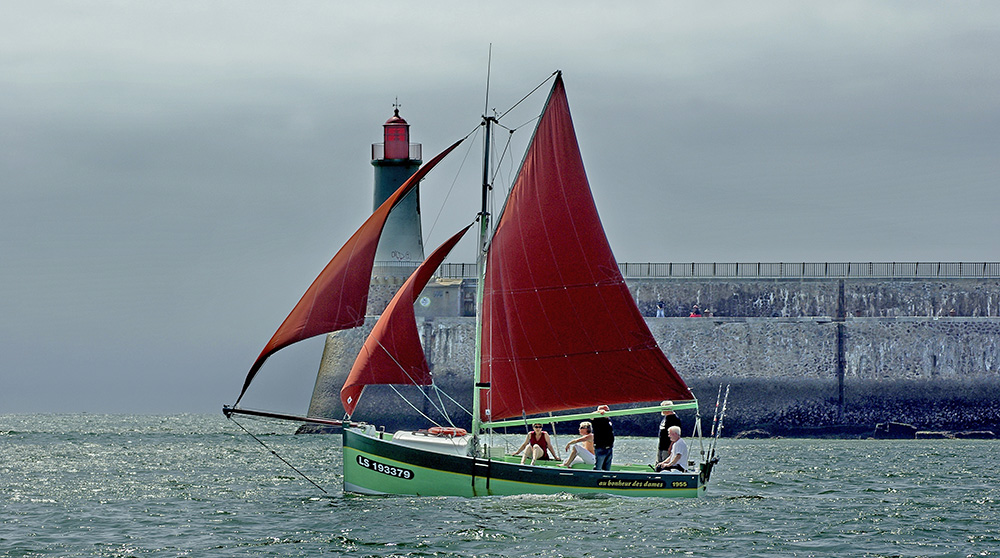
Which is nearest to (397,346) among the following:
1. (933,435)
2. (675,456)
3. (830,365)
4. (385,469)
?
(385,469)

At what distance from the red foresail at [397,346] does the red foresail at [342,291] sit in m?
0.48

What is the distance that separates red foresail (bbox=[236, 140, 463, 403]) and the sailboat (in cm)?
5

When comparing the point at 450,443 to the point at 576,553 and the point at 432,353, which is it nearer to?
the point at 576,553

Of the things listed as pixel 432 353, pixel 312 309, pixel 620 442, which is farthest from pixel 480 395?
pixel 432 353

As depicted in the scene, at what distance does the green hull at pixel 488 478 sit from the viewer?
21.3 meters

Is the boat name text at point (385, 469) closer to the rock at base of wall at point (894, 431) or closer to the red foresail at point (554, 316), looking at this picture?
the red foresail at point (554, 316)

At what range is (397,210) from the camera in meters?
50.9

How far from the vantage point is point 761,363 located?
45094 mm

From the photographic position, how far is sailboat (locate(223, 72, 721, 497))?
22.0m

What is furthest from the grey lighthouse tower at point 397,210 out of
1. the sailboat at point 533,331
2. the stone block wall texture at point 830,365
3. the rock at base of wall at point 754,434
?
the sailboat at point 533,331

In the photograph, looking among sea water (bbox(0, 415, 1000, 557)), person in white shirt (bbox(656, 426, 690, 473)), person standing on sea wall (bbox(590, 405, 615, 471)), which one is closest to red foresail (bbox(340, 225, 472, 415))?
sea water (bbox(0, 415, 1000, 557))

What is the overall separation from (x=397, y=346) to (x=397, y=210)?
29176mm

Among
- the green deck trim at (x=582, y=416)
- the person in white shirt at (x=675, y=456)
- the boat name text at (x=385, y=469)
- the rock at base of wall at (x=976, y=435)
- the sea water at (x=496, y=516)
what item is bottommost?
the rock at base of wall at (x=976, y=435)

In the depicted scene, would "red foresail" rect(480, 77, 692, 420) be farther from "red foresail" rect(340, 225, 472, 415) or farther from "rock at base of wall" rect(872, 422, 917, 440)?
"rock at base of wall" rect(872, 422, 917, 440)
